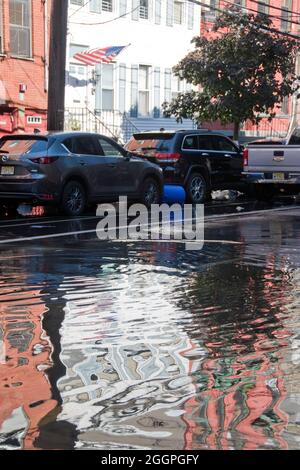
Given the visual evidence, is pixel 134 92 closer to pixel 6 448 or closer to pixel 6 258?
pixel 6 258

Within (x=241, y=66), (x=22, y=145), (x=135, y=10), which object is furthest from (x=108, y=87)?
(x=22, y=145)

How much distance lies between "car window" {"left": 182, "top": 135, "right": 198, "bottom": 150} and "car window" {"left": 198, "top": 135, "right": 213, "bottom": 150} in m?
0.18

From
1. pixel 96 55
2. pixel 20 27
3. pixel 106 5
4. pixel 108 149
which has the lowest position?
pixel 108 149

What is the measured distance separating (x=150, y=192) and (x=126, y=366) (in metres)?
10.8

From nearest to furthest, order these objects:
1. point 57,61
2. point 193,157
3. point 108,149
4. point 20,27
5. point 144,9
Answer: point 108,149 → point 57,61 → point 193,157 → point 20,27 → point 144,9

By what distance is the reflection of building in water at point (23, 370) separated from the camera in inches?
150

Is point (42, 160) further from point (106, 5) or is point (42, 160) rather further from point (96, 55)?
point (106, 5)

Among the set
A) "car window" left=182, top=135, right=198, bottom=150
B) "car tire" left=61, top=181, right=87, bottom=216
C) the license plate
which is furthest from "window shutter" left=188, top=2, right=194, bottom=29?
the license plate

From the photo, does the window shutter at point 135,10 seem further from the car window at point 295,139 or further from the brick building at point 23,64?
the car window at point 295,139

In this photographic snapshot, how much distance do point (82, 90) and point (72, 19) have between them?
96.4 inches

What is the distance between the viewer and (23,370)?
15.6 ft

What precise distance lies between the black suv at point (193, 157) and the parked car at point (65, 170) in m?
1.91

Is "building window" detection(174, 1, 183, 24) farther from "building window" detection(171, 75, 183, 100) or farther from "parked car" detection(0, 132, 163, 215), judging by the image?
"parked car" detection(0, 132, 163, 215)

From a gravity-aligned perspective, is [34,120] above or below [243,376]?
above
